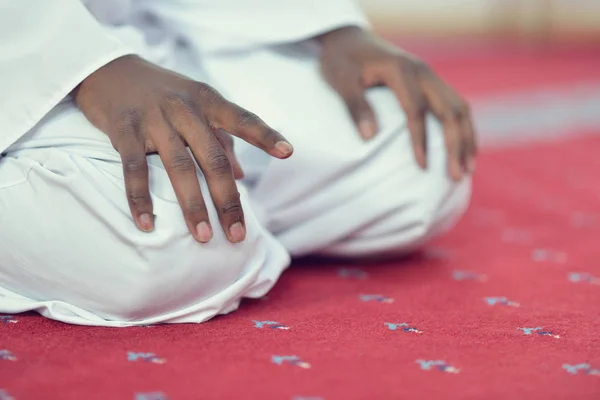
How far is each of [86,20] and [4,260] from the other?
0.26 m

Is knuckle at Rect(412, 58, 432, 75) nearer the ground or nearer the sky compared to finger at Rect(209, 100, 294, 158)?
nearer the sky

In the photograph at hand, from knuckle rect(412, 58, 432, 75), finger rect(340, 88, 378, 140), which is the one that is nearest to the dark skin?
finger rect(340, 88, 378, 140)

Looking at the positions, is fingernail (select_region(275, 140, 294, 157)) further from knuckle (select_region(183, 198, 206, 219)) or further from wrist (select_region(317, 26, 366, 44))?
wrist (select_region(317, 26, 366, 44))

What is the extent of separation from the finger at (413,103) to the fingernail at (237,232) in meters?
0.31

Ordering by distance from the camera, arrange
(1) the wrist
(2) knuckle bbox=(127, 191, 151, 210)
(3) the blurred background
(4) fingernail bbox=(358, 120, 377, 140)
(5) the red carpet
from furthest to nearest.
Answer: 1. (3) the blurred background
2. (1) the wrist
3. (4) fingernail bbox=(358, 120, 377, 140)
4. (2) knuckle bbox=(127, 191, 151, 210)
5. (5) the red carpet

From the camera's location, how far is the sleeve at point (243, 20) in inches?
43.1

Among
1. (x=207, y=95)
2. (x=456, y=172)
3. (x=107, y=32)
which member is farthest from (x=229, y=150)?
(x=456, y=172)

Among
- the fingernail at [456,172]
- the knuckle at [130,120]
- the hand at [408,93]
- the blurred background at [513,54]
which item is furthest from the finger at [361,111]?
the blurred background at [513,54]

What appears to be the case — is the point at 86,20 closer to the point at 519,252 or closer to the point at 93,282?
the point at 93,282

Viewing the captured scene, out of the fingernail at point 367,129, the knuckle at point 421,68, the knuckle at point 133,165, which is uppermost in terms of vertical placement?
the knuckle at point 421,68

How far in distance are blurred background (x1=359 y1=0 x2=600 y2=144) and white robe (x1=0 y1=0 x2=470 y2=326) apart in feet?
4.04

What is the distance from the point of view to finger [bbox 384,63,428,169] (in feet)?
3.34

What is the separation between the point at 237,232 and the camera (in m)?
0.79

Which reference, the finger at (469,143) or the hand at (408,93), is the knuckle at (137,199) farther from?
the finger at (469,143)
